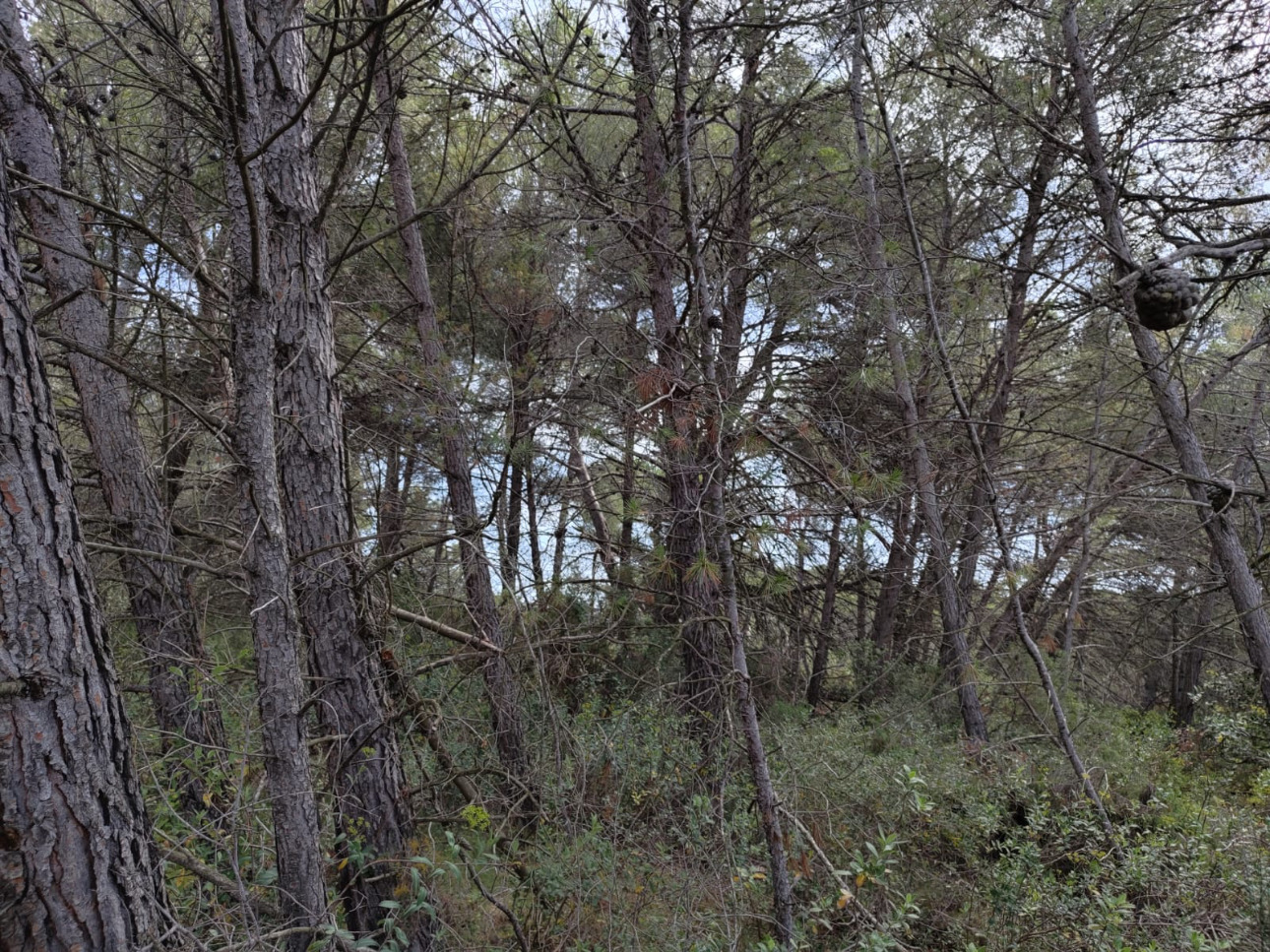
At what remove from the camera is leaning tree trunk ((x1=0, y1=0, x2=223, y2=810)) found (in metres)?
3.92

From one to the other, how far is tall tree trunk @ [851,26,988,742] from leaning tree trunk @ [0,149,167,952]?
4532 mm

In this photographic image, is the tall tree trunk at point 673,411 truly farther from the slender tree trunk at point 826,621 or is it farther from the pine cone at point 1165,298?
the pine cone at point 1165,298

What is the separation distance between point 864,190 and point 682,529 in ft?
12.4

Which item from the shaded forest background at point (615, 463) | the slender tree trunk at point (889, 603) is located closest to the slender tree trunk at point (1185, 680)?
the shaded forest background at point (615, 463)

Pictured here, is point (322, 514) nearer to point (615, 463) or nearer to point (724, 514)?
point (724, 514)

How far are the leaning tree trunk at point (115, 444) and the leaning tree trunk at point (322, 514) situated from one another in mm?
1362

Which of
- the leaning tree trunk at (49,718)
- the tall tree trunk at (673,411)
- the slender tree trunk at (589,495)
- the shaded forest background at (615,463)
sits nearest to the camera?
the leaning tree trunk at (49,718)

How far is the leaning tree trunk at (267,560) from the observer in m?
2.27

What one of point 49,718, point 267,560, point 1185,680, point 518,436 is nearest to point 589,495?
point 518,436

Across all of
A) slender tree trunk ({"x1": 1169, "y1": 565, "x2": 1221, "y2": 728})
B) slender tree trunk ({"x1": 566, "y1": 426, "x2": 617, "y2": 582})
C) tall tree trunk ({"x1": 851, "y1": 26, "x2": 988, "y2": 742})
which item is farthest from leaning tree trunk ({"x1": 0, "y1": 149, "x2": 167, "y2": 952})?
slender tree trunk ({"x1": 1169, "y1": 565, "x2": 1221, "y2": 728})

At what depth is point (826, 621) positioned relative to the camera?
301 inches

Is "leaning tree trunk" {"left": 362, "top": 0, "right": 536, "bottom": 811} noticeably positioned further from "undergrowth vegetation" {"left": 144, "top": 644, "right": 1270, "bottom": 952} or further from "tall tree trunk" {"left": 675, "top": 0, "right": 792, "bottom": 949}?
"tall tree trunk" {"left": 675, "top": 0, "right": 792, "bottom": 949}

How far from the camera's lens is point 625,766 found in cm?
533

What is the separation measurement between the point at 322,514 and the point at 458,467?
290 cm
